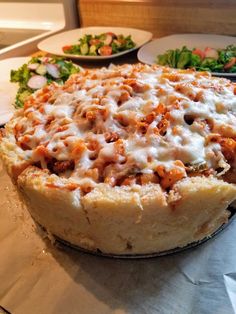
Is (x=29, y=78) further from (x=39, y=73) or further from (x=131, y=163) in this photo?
(x=131, y=163)

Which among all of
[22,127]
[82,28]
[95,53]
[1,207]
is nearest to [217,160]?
[22,127]

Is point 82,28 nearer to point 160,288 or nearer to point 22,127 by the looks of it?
point 22,127

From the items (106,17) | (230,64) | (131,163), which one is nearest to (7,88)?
(106,17)

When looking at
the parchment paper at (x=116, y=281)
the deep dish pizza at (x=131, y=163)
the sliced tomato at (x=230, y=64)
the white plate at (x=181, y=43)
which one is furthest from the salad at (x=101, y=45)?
the parchment paper at (x=116, y=281)

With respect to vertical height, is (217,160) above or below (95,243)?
above

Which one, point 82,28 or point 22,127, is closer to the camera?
point 22,127

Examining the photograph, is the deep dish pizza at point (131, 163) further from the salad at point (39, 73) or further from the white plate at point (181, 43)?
the white plate at point (181, 43)
